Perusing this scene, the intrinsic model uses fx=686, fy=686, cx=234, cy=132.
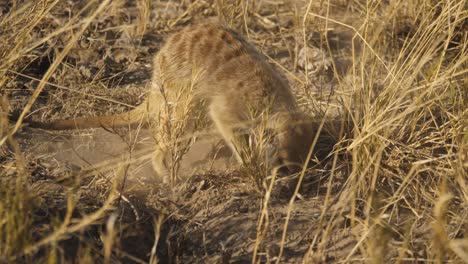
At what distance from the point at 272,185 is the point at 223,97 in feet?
2.99

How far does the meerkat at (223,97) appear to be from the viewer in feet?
10.4

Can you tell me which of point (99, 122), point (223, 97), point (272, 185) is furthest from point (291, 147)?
point (99, 122)

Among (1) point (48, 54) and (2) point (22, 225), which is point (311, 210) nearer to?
(2) point (22, 225)

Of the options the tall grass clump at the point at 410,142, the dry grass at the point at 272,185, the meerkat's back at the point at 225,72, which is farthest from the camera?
the meerkat's back at the point at 225,72

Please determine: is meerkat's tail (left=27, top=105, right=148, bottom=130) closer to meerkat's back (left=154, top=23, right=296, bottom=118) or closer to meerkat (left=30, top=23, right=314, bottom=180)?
meerkat (left=30, top=23, right=314, bottom=180)

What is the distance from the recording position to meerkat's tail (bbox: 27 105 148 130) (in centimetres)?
334

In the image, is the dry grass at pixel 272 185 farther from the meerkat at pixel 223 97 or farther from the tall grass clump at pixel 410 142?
the meerkat at pixel 223 97

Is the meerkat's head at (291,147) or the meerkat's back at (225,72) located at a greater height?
the meerkat's back at (225,72)

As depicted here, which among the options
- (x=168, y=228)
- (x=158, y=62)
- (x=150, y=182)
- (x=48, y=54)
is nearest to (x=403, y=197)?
(x=168, y=228)

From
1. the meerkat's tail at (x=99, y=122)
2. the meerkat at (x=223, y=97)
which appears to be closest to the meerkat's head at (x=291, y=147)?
the meerkat at (x=223, y=97)

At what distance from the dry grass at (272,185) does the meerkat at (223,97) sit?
0.13 m

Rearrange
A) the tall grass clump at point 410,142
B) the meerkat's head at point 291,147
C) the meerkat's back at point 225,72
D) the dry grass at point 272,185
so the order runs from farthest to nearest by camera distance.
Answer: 1. the meerkat's back at point 225,72
2. the meerkat's head at point 291,147
3. the tall grass clump at point 410,142
4. the dry grass at point 272,185

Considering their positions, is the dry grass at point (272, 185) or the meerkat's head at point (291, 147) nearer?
the dry grass at point (272, 185)

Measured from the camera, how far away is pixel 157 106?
3.47 m
